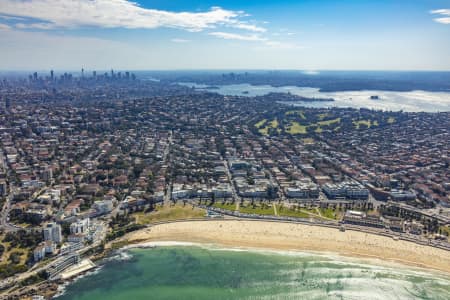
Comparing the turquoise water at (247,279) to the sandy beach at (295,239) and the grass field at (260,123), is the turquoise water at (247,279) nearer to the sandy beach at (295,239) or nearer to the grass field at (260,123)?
the sandy beach at (295,239)

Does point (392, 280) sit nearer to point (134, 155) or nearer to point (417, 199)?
point (417, 199)

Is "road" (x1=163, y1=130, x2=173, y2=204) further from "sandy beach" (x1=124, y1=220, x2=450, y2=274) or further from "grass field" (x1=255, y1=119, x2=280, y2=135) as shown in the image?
"grass field" (x1=255, y1=119, x2=280, y2=135)

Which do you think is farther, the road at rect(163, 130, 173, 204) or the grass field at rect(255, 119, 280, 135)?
the grass field at rect(255, 119, 280, 135)

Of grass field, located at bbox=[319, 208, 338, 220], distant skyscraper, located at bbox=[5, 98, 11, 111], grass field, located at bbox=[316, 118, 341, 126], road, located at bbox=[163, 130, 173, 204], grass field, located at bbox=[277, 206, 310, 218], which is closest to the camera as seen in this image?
grass field, located at bbox=[319, 208, 338, 220]

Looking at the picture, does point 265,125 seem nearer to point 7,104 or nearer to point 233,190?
point 233,190

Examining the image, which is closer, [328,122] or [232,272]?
[232,272]

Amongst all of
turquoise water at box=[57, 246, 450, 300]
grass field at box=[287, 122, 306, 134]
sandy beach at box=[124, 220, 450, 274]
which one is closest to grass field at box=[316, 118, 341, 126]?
grass field at box=[287, 122, 306, 134]

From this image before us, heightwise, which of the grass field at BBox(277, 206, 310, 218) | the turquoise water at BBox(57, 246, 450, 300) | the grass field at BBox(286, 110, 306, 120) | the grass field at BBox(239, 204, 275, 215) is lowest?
the turquoise water at BBox(57, 246, 450, 300)

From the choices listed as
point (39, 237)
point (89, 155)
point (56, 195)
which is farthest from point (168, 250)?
point (89, 155)
